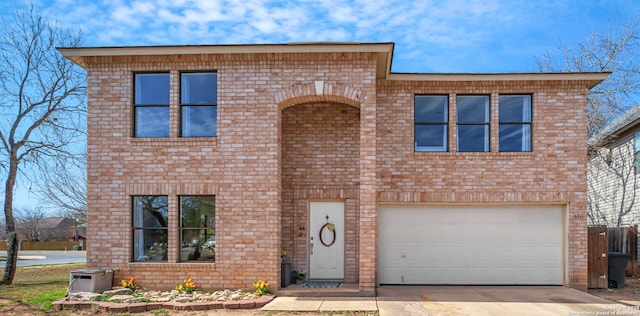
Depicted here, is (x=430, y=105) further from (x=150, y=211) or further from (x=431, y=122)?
(x=150, y=211)

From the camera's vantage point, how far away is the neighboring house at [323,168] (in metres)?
10.3

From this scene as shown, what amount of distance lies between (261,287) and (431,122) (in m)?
5.47

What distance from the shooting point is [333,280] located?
38.2 ft

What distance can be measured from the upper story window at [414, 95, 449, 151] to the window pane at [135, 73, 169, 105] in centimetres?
580

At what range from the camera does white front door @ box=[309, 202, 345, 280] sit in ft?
38.3

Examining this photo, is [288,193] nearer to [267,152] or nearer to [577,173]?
[267,152]

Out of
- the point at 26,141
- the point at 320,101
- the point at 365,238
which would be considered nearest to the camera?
the point at 365,238

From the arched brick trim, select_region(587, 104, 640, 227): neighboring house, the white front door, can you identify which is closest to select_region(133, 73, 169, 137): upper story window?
the arched brick trim

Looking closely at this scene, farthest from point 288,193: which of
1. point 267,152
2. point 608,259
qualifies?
point 608,259

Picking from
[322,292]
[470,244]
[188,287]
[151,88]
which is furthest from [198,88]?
[470,244]

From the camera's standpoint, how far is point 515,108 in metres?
11.8

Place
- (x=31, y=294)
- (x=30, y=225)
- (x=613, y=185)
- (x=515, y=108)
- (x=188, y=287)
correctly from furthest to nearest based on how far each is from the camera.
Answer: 1. (x=30, y=225)
2. (x=613, y=185)
3. (x=515, y=108)
4. (x=31, y=294)
5. (x=188, y=287)

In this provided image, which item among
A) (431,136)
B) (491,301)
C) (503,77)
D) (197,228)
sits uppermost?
(503,77)

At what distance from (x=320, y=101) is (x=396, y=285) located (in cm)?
473
